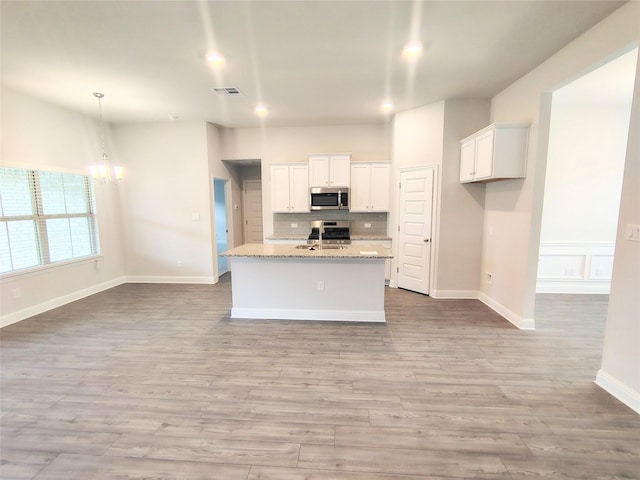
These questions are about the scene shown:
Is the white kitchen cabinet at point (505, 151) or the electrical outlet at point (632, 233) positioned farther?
the white kitchen cabinet at point (505, 151)

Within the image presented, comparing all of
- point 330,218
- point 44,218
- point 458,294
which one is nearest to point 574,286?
point 458,294

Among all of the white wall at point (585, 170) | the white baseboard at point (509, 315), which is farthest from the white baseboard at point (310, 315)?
the white wall at point (585, 170)

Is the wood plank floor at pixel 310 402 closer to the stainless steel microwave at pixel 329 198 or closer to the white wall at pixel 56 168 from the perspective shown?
the white wall at pixel 56 168

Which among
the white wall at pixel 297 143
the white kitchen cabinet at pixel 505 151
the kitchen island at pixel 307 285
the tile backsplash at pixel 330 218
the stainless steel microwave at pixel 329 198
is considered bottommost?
the kitchen island at pixel 307 285

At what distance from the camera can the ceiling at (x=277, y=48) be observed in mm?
2174

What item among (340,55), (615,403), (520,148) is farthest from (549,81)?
(615,403)

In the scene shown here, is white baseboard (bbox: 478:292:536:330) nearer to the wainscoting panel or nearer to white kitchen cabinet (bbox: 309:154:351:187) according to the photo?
the wainscoting panel

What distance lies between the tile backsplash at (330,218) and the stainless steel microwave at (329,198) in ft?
1.13

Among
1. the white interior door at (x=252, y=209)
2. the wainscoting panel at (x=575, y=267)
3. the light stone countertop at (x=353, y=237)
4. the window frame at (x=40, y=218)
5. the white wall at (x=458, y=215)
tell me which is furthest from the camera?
the white interior door at (x=252, y=209)

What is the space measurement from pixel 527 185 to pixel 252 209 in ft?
18.3

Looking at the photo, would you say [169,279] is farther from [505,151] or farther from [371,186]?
[505,151]

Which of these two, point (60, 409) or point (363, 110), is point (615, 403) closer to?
point (60, 409)

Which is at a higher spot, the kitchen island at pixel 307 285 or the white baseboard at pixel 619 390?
the kitchen island at pixel 307 285

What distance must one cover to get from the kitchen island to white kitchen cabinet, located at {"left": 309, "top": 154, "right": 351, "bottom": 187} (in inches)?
76.0
